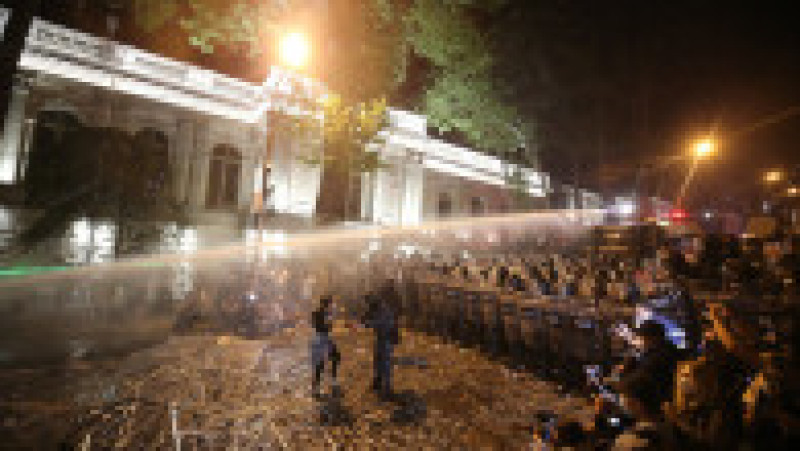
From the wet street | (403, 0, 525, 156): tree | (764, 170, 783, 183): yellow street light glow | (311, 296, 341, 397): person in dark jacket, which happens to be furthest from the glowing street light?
(311, 296, 341, 397): person in dark jacket

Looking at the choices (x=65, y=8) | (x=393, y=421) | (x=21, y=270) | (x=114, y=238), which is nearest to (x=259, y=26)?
(x=65, y=8)

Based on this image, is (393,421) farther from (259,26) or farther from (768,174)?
(768,174)

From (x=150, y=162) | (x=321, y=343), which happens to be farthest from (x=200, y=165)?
(x=321, y=343)

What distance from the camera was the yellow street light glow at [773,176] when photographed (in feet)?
45.3

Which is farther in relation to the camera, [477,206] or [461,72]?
[477,206]

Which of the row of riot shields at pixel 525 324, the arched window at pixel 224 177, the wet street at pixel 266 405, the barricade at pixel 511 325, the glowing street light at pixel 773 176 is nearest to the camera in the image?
the wet street at pixel 266 405

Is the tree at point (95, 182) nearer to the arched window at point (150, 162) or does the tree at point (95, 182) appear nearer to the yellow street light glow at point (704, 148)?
the arched window at point (150, 162)

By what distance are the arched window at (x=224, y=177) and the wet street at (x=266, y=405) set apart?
10.1 metres

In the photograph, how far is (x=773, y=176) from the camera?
14383mm

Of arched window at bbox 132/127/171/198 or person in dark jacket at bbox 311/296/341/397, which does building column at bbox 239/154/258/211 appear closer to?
arched window at bbox 132/127/171/198

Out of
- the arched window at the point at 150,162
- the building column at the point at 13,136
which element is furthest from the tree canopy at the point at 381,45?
the building column at the point at 13,136

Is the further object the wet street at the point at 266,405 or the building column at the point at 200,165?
the building column at the point at 200,165

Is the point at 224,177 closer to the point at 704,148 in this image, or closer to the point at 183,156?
the point at 183,156

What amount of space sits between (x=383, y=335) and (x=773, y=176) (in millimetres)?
16985
